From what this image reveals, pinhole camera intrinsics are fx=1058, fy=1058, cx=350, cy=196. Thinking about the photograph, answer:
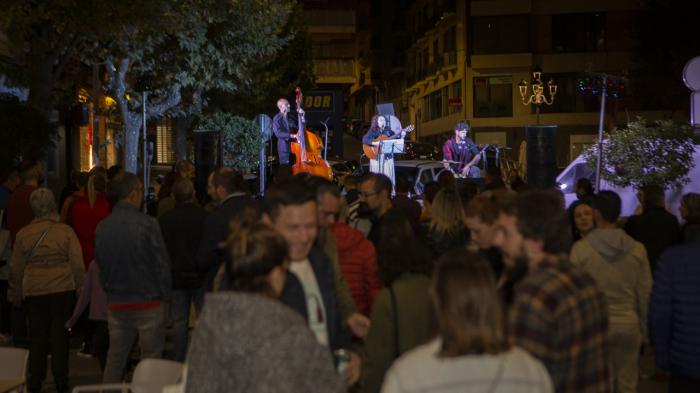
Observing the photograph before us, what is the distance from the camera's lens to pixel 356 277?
6457 millimetres

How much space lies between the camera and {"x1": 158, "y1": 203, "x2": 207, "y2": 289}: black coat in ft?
28.7

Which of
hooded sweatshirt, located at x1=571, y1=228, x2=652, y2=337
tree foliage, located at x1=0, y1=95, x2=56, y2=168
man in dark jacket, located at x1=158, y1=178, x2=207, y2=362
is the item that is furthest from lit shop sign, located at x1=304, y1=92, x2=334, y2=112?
hooded sweatshirt, located at x1=571, y1=228, x2=652, y2=337

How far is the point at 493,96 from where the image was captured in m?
54.9

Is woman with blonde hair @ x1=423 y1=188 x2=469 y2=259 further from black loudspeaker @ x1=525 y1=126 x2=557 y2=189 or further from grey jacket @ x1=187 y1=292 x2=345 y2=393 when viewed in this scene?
black loudspeaker @ x1=525 y1=126 x2=557 y2=189

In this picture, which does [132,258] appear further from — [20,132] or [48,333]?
[20,132]

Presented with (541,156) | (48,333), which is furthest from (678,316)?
(541,156)

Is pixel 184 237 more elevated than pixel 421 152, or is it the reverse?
pixel 421 152

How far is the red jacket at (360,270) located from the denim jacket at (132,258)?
173 cm

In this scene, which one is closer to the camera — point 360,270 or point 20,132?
point 360,270

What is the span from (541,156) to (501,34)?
3756cm

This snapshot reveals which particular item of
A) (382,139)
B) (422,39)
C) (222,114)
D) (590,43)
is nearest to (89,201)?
(382,139)

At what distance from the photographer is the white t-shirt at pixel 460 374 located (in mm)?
3492

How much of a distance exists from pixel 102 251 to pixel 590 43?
48232 mm

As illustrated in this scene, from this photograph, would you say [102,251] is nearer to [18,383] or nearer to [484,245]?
[18,383]
